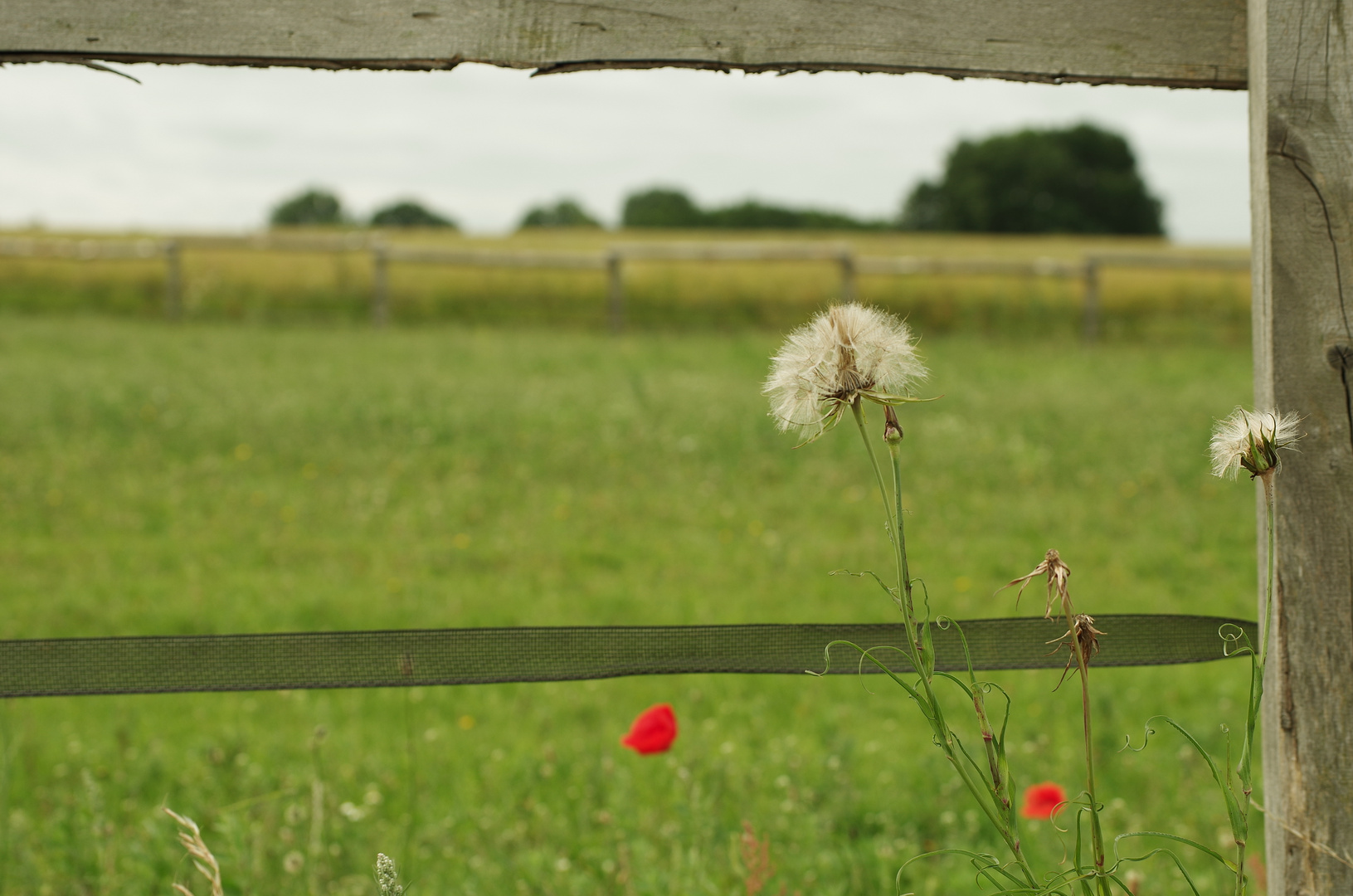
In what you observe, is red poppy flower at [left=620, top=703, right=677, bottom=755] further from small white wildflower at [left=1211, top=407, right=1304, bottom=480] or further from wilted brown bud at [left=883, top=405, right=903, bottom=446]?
small white wildflower at [left=1211, top=407, right=1304, bottom=480]

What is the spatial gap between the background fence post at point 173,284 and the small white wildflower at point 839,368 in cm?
1693

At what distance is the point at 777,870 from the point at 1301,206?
1591mm

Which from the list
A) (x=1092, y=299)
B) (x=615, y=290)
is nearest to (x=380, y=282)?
(x=615, y=290)

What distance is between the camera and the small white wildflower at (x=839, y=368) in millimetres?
986

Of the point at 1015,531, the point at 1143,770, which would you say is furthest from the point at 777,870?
the point at 1015,531

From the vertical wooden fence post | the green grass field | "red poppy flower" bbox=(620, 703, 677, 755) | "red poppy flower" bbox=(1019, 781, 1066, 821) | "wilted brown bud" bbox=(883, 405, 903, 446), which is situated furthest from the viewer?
the green grass field

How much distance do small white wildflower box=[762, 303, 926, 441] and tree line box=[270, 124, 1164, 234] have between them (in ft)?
195

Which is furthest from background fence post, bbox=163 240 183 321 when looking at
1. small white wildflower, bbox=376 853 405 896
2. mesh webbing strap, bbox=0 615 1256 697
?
small white wildflower, bbox=376 853 405 896

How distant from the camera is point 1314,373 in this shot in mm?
1259

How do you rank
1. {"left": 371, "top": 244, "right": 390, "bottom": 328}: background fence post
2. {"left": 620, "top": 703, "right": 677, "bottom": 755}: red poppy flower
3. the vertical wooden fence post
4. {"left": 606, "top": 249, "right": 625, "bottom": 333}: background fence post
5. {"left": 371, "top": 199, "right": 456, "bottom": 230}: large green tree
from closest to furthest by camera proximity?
1. the vertical wooden fence post
2. {"left": 620, "top": 703, "right": 677, "bottom": 755}: red poppy flower
3. {"left": 606, "top": 249, "right": 625, "bottom": 333}: background fence post
4. {"left": 371, "top": 244, "right": 390, "bottom": 328}: background fence post
5. {"left": 371, "top": 199, "right": 456, "bottom": 230}: large green tree

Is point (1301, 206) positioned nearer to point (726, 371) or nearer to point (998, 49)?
point (998, 49)

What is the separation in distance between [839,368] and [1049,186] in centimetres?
6557

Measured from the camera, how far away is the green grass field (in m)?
2.30

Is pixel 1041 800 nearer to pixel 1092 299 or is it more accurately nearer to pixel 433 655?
pixel 433 655
